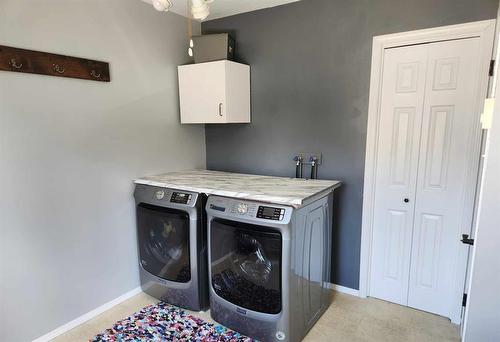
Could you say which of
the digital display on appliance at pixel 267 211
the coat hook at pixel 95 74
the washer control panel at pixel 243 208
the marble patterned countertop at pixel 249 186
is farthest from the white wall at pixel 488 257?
the coat hook at pixel 95 74

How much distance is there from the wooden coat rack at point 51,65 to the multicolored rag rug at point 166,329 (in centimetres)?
186

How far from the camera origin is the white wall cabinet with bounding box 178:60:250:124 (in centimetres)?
264

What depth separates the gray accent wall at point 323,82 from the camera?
233 centimetres

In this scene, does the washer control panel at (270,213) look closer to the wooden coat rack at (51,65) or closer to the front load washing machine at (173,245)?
the front load washing machine at (173,245)

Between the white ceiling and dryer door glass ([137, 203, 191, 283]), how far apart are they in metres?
1.76

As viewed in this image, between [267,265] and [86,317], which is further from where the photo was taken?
[86,317]

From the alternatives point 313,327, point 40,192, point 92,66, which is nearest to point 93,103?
point 92,66

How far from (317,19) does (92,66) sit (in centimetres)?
181

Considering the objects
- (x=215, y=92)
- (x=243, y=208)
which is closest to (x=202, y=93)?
(x=215, y=92)

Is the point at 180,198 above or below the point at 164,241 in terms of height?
above

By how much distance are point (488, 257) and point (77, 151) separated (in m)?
2.48

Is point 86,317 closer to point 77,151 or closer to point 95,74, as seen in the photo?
point 77,151

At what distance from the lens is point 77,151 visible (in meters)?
2.23

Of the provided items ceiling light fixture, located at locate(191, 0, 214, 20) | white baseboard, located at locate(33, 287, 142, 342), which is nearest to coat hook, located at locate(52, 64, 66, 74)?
ceiling light fixture, located at locate(191, 0, 214, 20)
